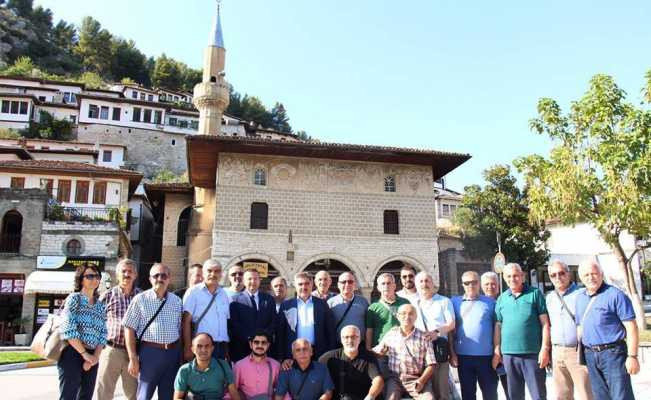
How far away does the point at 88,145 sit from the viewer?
120 feet

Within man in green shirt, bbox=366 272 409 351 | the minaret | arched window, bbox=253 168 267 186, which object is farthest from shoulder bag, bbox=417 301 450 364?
the minaret

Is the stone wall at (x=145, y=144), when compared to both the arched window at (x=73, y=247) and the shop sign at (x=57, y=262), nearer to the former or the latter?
the arched window at (x=73, y=247)

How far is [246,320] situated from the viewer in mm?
4984

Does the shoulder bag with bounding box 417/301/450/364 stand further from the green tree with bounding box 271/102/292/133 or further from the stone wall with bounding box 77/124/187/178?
the green tree with bounding box 271/102/292/133

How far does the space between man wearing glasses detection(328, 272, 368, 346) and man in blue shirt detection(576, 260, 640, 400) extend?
1988 millimetres

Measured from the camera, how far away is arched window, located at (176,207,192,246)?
23.3 meters

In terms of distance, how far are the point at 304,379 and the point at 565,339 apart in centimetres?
241

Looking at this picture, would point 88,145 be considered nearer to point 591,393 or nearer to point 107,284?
point 107,284

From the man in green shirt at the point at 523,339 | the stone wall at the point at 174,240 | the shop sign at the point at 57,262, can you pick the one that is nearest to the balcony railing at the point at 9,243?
the shop sign at the point at 57,262

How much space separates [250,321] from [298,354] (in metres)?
0.74

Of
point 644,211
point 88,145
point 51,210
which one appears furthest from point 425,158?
point 88,145

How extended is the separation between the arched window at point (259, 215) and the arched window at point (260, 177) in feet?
2.42

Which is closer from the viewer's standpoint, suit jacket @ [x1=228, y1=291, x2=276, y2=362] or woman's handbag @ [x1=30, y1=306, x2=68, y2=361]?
woman's handbag @ [x1=30, y1=306, x2=68, y2=361]

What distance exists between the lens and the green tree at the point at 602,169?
12.3 m
